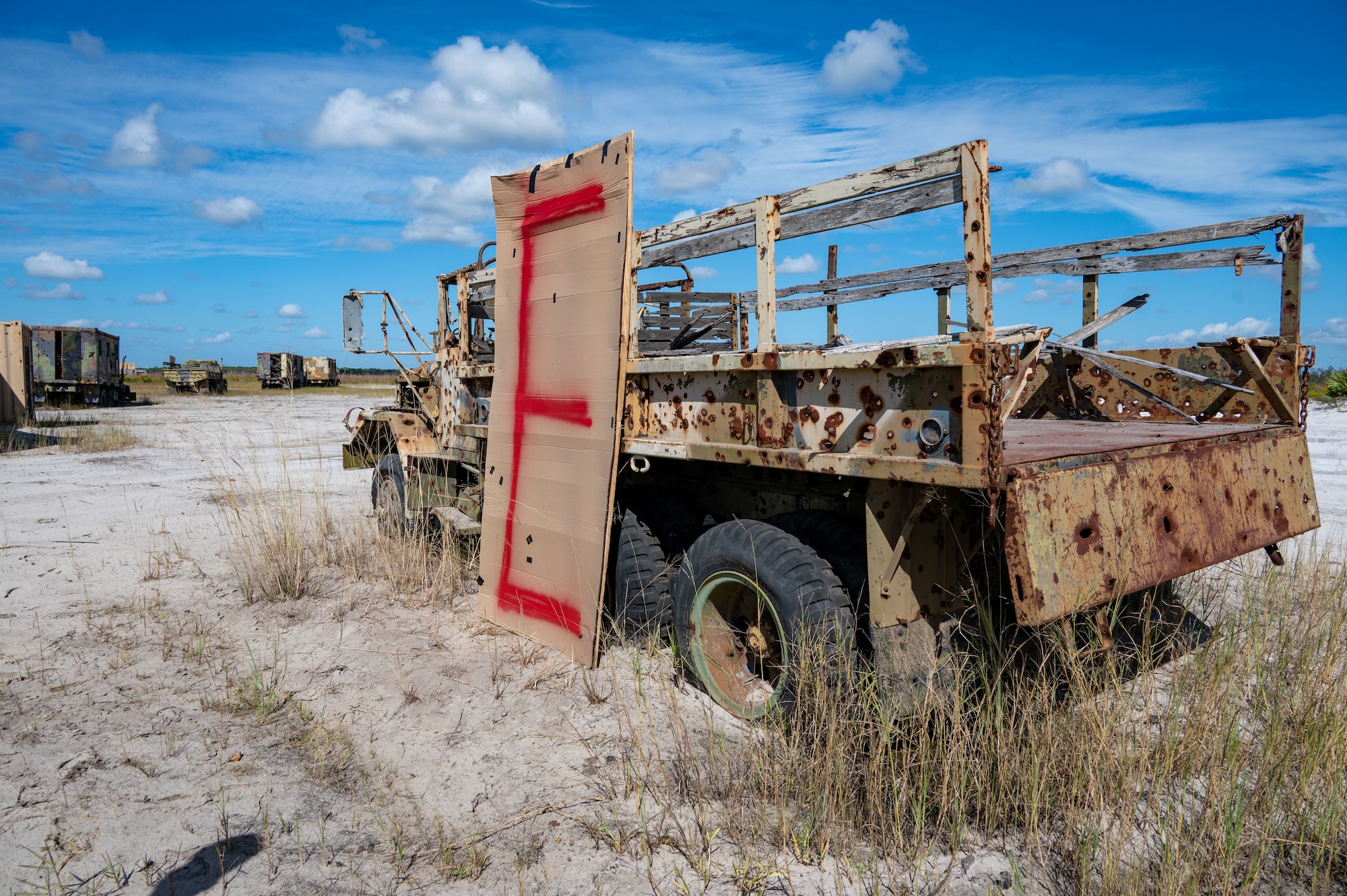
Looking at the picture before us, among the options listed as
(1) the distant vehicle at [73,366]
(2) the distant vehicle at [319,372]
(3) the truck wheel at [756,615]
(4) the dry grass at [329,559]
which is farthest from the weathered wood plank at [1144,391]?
(2) the distant vehicle at [319,372]

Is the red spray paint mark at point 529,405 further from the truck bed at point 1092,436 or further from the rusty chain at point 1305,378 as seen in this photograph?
the rusty chain at point 1305,378

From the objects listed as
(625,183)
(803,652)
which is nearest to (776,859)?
(803,652)

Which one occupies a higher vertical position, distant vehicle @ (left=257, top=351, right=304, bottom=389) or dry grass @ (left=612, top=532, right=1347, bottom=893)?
distant vehicle @ (left=257, top=351, right=304, bottom=389)

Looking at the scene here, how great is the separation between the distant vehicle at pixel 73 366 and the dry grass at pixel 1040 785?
29.7 m

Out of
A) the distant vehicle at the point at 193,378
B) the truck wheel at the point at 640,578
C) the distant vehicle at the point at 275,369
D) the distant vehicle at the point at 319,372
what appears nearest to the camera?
the truck wheel at the point at 640,578

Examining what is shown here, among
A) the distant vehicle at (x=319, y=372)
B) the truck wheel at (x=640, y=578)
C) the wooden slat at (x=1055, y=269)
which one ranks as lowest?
the truck wheel at (x=640, y=578)

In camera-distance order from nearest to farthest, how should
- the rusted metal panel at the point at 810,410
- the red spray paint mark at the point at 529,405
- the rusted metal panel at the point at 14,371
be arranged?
the rusted metal panel at the point at 810,410, the red spray paint mark at the point at 529,405, the rusted metal panel at the point at 14,371

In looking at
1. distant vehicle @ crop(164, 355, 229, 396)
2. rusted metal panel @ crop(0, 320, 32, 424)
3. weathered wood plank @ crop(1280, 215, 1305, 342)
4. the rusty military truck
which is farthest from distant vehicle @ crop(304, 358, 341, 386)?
weathered wood plank @ crop(1280, 215, 1305, 342)

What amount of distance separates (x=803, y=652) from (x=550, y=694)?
1.55 meters

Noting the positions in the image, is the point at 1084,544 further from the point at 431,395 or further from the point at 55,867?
the point at 431,395

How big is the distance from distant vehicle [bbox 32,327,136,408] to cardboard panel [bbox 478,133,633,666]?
88.8ft

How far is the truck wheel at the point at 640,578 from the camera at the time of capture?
A: 438 centimetres

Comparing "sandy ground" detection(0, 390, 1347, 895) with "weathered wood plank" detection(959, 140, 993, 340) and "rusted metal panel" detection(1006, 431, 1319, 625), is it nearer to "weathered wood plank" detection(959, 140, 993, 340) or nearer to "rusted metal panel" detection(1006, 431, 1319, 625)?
"rusted metal panel" detection(1006, 431, 1319, 625)

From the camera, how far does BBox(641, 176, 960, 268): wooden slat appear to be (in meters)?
2.84
